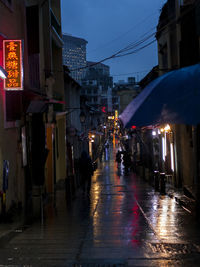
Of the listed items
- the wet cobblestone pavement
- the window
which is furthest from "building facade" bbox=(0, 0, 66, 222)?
the wet cobblestone pavement

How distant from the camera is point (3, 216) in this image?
1034cm

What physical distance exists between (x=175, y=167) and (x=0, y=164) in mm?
12522

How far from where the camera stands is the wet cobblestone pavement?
6.51m

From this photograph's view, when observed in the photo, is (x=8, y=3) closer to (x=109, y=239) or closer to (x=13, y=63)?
(x=13, y=63)

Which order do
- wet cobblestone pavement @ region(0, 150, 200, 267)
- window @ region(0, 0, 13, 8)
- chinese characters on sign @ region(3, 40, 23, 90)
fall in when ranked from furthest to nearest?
1. window @ region(0, 0, 13, 8)
2. chinese characters on sign @ region(3, 40, 23, 90)
3. wet cobblestone pavement @ region(0, 150, 200, 267)

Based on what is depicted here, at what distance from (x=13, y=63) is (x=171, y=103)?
18.2ft

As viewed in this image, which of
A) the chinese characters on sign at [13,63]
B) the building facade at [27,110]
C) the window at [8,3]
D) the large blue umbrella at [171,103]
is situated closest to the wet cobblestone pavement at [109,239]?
the building facade at [27,110]

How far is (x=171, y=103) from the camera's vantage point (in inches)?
312

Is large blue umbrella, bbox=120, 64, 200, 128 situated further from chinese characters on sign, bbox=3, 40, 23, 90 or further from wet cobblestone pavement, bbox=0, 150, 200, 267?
chinese characters on sign, bbox=3, 40, 23, 90

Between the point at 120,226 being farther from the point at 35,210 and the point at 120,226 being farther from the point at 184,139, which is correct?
the point at 184,139

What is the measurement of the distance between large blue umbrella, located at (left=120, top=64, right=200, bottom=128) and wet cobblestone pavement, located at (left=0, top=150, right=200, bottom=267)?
2.42m

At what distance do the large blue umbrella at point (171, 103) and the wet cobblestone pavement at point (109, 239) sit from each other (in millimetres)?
2424

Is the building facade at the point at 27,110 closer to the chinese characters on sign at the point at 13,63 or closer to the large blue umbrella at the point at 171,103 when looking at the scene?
the chinese characters on sign at the point at 13,63

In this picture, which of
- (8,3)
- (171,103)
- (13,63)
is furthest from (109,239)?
(8,3)
